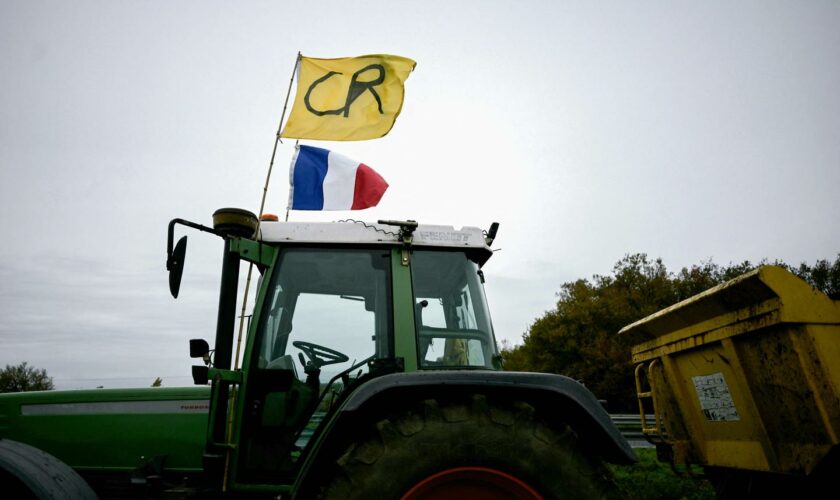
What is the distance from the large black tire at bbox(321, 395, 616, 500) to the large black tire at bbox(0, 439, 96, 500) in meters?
1.59

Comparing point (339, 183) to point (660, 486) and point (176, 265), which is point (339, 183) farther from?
point (660, 486)

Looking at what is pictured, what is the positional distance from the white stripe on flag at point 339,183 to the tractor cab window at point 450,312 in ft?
5.07

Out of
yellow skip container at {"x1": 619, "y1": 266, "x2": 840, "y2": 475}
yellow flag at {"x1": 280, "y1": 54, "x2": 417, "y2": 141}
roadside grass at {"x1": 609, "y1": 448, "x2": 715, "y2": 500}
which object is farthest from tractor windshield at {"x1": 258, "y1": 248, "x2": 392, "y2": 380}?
roadside grass at {"x1": 609, "y1": 448, "x2": 715, "y2": 500}

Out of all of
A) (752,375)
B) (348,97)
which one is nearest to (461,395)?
(752,375)

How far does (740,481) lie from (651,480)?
3155 millimetres

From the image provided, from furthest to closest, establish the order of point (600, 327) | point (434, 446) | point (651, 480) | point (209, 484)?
Result: 1. point (600, 327)
2. point (651, 480)
3. point (209, 484)
4. point (434, 446)

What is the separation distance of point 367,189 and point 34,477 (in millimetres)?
2958

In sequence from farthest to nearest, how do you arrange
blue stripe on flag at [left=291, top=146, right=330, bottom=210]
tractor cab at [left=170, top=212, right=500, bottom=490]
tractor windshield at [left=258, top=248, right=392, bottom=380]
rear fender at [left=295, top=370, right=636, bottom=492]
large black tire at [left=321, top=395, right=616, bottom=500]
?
blue stripe on flag at [left=291, top=146, right=330, bottom=210]
tractor windshield at [left=258, top=248, right=392, bottom=380]
tractor cab at [left=170, top=212, right=500, bottom=490]
rear fender at [left=295, top=370, right=636, bottom=492]
large black tire at [left=321, top=395, right=616, bottom=500]

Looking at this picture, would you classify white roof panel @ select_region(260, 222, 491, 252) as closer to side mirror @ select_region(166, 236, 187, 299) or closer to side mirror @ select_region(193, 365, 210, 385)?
side mirror @ select_region(166, 236, 187, 299)

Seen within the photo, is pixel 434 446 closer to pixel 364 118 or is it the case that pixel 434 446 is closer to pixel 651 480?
pixel 364 118

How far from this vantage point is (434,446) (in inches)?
80.6

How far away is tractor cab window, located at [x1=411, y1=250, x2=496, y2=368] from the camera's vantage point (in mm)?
2723

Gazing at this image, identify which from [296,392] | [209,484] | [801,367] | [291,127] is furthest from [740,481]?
[291,127]

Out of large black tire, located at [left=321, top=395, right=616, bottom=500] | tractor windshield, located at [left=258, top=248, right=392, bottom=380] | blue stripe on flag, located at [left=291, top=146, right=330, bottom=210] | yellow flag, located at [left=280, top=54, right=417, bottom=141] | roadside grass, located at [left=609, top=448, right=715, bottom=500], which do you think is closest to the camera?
large black tire, located at [left=321, top=395, right=616, bottom=500]
